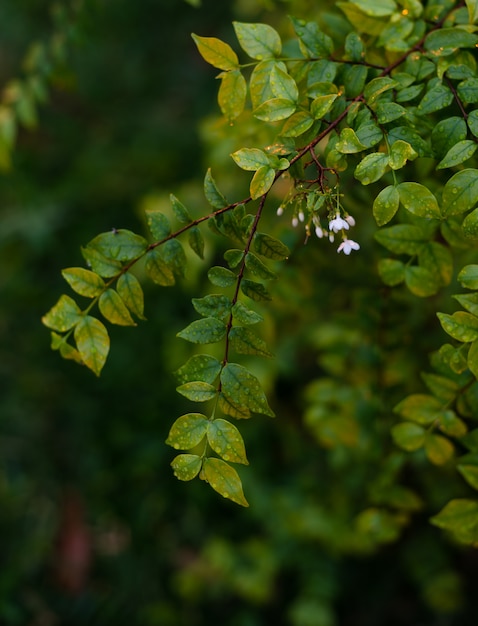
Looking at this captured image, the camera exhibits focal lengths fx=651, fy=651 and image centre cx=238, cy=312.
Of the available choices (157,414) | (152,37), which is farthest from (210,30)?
(157,414)

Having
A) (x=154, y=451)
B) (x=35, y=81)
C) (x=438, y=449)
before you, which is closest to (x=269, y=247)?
(x=438, y=449)

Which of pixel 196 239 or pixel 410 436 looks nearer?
pixel 196 239

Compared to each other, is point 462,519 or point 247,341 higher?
point 247,341

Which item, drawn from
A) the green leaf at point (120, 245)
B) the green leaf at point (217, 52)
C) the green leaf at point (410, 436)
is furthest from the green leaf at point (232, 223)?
the green leaf at point (410, 436)

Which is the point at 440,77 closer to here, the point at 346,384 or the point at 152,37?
the point at 346,384

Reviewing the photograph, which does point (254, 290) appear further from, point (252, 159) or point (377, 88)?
point (377, 88)

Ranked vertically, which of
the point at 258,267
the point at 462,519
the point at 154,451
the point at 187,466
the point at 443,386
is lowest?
the point at 154,451
